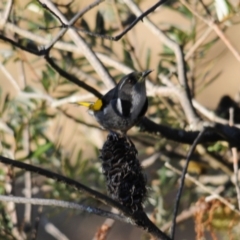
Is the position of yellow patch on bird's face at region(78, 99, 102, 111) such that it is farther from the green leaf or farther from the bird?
the green leaf

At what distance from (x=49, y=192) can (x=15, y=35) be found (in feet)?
1.45

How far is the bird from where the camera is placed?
1.45 metres

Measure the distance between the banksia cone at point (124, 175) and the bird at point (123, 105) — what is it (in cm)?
30

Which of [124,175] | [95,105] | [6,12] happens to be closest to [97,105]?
[95,105]

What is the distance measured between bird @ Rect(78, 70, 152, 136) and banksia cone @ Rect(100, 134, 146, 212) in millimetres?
305

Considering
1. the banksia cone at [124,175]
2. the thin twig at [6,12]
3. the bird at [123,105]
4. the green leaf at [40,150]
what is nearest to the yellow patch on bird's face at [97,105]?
the bird at [123,105]

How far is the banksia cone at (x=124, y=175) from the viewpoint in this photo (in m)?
1.01

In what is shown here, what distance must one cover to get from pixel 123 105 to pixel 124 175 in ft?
2.13

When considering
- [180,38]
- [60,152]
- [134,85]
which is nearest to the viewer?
[134,85]

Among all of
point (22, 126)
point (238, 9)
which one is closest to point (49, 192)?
point (22, 126)

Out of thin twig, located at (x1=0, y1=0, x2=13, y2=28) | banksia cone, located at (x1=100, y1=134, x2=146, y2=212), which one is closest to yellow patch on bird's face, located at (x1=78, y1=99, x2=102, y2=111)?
thin twig, located at (x1=0, y1=0, x2=13, y2=28)

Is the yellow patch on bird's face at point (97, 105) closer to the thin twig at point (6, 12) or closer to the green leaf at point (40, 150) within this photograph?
the green leaf at point (40, 150)

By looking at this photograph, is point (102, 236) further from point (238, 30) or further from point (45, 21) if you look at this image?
point (238, 30)

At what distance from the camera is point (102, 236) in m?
1.42
